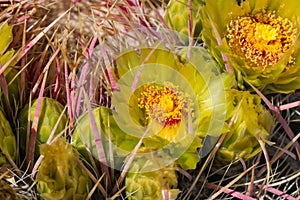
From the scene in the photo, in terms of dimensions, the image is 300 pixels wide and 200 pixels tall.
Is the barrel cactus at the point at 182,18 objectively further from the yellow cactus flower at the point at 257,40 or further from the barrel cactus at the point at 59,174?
the barrel cactus at the point at 59,174

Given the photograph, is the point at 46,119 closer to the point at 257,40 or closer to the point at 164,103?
the point at 164,103

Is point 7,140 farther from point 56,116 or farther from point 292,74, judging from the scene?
point 292,74

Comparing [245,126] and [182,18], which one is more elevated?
[182,18]

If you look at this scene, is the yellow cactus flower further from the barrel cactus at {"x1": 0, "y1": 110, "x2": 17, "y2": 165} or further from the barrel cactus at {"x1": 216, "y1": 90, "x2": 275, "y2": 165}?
the barrel cactus at {"x1": 0, "y1": 110, "x2": 17, "y2": 165}

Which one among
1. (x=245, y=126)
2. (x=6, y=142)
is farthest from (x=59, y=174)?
(x=245, y=126)

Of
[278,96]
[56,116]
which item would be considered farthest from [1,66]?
[278,96]

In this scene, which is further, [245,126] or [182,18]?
[182,18]
